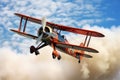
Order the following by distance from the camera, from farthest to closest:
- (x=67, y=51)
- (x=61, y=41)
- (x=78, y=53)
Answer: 1. (x=78, y=53)
2. (x=67, y=51)
3. (x=61, y=41)

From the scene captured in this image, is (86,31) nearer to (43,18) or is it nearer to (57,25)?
(57,25)

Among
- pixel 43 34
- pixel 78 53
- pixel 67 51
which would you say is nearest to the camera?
pixel 43 34

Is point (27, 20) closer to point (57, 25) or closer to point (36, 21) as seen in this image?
point (36, 21)

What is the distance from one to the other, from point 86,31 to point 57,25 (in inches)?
132

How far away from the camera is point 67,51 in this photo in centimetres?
3634

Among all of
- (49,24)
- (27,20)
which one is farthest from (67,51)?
(27,20)

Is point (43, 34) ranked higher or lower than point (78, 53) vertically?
higher

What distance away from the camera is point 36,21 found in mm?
37312

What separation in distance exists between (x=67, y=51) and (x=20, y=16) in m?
7.33

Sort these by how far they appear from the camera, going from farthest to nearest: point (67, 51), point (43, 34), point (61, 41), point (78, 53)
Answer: point (78, 53), point (67, 51), point (61, 41), point (43, 34)

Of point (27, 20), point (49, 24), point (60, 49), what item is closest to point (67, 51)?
point (60, 49)

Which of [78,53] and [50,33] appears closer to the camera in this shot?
[50,33]

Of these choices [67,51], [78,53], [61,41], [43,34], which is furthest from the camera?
[78,53]

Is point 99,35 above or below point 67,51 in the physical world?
above
